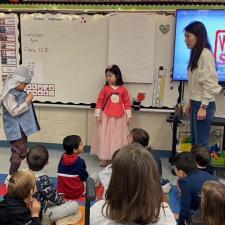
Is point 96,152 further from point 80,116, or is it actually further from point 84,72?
point 84,72

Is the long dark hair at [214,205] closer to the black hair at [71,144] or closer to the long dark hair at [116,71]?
the black hair at [71,144]

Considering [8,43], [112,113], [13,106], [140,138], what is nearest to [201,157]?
[140,138]

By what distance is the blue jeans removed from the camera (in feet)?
10.3

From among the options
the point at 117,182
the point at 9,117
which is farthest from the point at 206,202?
the point at 9,117

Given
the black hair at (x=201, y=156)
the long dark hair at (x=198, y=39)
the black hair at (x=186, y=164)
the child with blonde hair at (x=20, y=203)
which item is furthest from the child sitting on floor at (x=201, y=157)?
the child with blonde hair at (x=20, y=203)

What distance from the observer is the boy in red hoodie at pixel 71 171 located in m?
2.79

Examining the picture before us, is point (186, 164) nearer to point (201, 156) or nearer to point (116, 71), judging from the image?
point (201, 156)

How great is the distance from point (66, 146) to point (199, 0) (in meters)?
2.16

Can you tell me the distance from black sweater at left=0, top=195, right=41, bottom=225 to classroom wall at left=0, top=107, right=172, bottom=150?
2437 millimetres

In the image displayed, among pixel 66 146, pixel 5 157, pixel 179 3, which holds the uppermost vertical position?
pixel 179 3

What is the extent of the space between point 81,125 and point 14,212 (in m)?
2.52

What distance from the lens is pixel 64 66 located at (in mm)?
4188

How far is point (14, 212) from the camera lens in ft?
6.23

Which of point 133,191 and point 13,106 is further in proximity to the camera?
point 13,106
